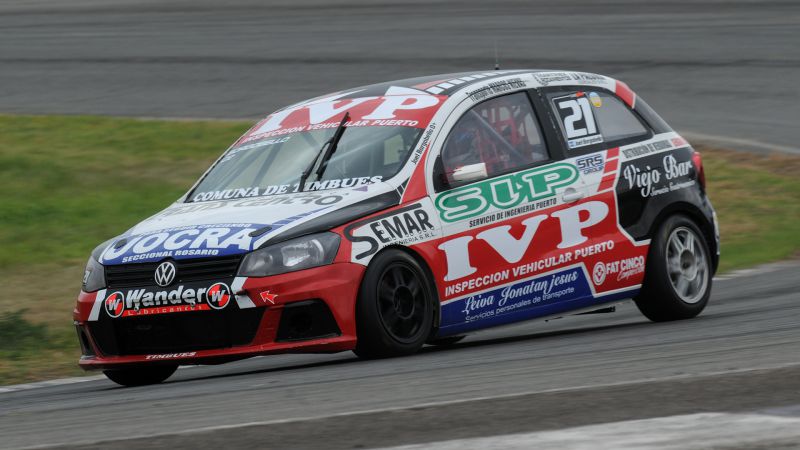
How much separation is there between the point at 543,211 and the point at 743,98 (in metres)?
12.5

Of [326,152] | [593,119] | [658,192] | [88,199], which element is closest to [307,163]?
[326,152]

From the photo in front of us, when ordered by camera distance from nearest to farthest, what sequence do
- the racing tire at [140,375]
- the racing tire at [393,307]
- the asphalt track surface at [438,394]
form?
1. the asphalt track surface at [438,394]
2. the racing tire at [393,307]
3. the racing tire at [140,375]

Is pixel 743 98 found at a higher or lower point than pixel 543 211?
lower

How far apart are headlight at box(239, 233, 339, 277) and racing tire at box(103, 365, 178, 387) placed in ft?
3.10

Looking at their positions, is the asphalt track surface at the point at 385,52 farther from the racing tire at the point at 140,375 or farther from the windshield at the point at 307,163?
the racing tire at the point at 140,375

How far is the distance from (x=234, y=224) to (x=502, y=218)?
1552mm

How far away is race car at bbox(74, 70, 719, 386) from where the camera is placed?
7.67 m

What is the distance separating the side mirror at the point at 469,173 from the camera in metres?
8.41

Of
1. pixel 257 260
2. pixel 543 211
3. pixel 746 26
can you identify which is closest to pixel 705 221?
pixel 543 211

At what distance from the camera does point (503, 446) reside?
4.97 m

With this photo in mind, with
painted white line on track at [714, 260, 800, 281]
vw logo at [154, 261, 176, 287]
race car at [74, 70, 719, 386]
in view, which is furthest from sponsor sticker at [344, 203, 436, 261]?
painted white line on track at [714, 260, 800, 281]

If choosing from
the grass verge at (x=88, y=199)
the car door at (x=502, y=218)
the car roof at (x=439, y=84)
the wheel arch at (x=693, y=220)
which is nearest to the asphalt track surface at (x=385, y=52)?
the grass verge at (x=88, y=199)

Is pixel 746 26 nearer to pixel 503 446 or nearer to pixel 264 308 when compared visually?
pixel 264 308

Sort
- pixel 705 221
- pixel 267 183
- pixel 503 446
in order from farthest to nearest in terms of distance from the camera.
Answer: pixel 705 221, pixel 267 183, pixel 503 446
